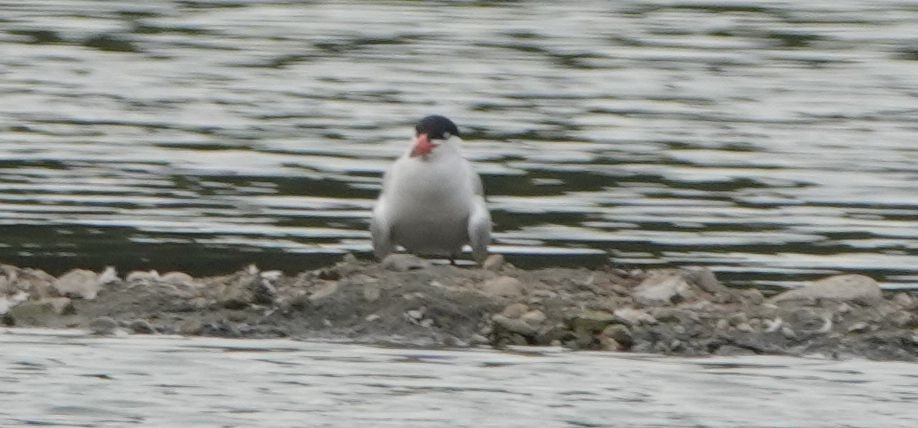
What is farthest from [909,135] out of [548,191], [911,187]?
[548,191]

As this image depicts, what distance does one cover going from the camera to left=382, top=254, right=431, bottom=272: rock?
54.5ft

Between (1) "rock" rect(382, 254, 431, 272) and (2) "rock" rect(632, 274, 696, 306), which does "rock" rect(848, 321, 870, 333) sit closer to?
(2) "rock" rect(632, 274, 696, 306)

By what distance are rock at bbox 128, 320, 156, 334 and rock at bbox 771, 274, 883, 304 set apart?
419cm

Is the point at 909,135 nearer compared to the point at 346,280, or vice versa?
the point at 346,280

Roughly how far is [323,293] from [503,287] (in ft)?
3.95

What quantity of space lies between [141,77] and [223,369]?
60.7ft

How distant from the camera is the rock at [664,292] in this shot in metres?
16.3

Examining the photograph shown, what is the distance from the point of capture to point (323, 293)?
621 inches

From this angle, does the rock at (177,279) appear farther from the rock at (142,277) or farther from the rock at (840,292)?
the rock at (840,292)

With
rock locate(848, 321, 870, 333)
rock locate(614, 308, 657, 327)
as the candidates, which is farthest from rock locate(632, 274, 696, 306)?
rock locate(848, 321, 870, 333)

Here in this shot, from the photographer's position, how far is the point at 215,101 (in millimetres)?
29922

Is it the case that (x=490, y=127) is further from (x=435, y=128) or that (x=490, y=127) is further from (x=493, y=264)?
(x=493, y=264)

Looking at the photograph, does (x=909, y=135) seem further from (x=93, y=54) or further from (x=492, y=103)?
(x=93, y=54)

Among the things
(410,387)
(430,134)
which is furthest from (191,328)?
(430,134)
